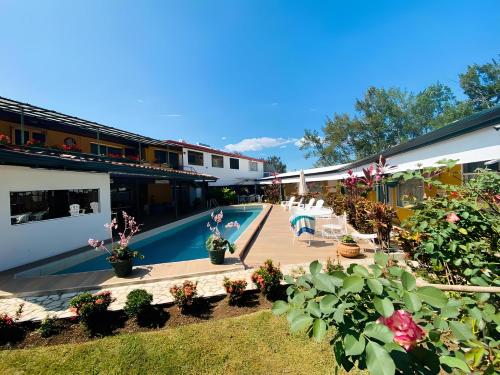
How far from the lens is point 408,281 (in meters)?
1.13

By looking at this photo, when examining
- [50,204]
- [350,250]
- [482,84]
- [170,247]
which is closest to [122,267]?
[170,247]

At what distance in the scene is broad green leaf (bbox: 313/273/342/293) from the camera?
3.96 ft

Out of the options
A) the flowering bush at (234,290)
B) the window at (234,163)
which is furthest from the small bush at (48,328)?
the window at (234,163)

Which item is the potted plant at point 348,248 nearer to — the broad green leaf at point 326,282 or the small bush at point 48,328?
the broad green leaf at point 326,282

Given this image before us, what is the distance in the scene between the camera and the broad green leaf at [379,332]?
0.94 metres

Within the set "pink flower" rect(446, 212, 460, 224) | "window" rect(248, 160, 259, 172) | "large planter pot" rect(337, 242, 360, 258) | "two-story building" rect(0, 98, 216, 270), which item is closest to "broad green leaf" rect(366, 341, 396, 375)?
"pink flower" rect(446, 212, 460, 224)

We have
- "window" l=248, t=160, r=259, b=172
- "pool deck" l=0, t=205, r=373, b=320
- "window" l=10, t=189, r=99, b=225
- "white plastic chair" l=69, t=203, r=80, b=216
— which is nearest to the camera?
"pool deck" l=0, t=205, r=373, b=320

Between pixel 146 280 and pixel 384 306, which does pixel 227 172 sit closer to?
pixel 146 280

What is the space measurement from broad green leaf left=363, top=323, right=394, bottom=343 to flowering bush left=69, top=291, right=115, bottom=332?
A: 6100 mm

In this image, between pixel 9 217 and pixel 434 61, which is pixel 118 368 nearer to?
pixel 9 217

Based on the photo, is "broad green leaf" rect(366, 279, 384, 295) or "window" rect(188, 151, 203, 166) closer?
"broad green leaf" rect(366, 279, 384, 295)

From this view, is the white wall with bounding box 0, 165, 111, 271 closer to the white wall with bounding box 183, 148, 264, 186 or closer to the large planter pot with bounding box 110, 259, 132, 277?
the large planter pot with bounding box 110, 259, 132, 277

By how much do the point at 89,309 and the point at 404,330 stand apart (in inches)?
245

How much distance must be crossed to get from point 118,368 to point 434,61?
37.1 m
